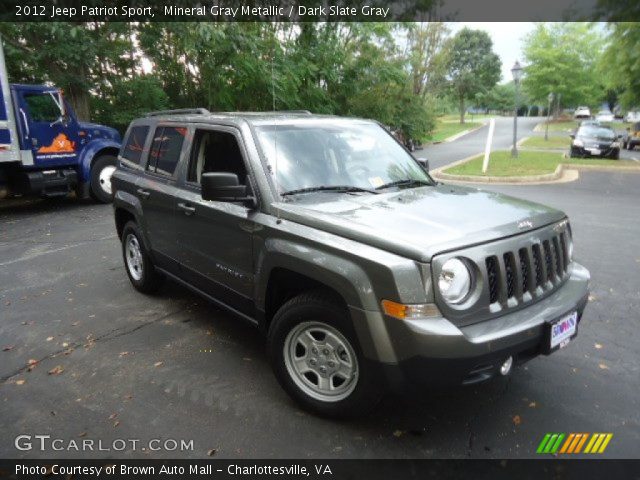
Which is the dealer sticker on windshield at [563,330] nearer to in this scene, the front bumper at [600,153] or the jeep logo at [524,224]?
the jeep logo at [524,224]

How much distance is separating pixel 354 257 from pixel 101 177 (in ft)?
34.0

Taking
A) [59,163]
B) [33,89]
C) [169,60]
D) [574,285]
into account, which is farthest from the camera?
[169,60]

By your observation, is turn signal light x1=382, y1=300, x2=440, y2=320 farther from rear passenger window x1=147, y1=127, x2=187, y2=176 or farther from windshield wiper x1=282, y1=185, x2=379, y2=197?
rear passenger window x1=147, y1=127, x2=187, y2=176

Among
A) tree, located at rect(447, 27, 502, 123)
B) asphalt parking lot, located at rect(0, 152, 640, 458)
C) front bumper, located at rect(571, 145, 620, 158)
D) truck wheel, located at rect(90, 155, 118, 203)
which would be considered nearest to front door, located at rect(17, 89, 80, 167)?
truck wheel, located at rect(90, 155, 118, 203)

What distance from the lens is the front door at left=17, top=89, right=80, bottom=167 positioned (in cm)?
988

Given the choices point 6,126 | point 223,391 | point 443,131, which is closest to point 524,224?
point 223,391

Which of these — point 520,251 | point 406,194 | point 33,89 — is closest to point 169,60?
point 33,89

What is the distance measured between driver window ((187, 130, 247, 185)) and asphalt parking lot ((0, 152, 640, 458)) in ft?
4.71

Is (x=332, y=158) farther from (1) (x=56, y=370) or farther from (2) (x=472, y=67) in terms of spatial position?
(2) (x=472, y=67)

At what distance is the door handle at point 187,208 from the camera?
153 inches

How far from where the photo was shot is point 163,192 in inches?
169

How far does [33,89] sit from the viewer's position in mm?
9898
